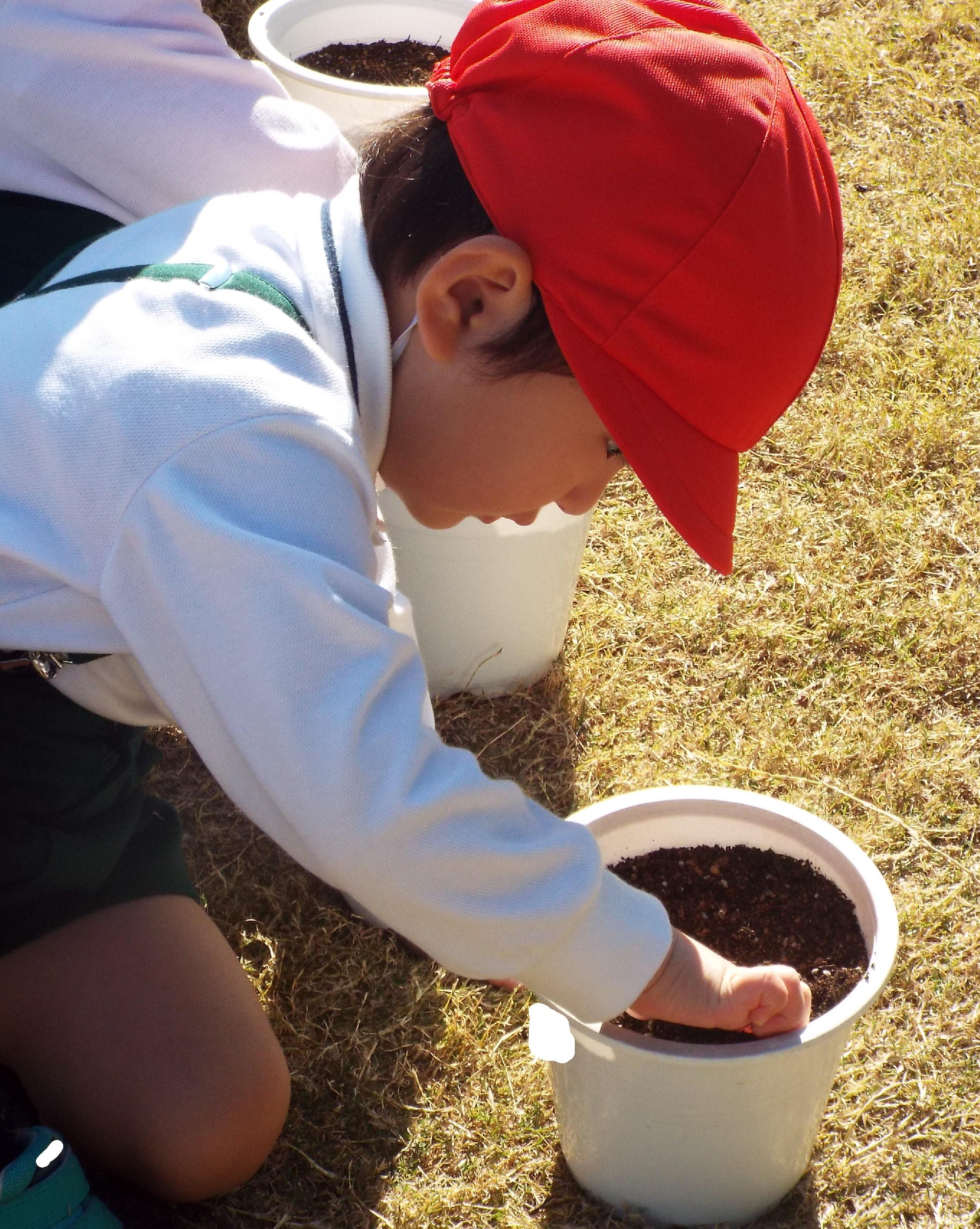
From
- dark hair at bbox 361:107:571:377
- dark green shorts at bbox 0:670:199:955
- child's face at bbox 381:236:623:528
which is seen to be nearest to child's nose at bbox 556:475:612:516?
child's face at bbox 381:236:623:528

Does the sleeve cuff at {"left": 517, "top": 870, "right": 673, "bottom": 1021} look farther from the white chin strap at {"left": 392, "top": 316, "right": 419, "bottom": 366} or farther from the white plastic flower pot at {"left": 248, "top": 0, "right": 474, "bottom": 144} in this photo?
the white plastic flower pot at {"left": 248, "top": 0, "right": 474, "bottom": 144}

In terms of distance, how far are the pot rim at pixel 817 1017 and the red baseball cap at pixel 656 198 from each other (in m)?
0.33

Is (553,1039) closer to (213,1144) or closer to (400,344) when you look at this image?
(213,1144)

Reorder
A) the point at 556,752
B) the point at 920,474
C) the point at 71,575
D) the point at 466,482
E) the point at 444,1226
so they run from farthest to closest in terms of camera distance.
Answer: the point at 920,474
the point at 556,752
the point at 444,1226
the point at 466,482
the point at 71,575

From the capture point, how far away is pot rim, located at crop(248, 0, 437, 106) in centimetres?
157

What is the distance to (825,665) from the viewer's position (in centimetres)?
173

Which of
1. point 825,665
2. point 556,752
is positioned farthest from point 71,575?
point 825,665

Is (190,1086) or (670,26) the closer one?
(670,26)

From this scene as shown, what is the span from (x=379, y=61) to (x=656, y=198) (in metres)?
1.40

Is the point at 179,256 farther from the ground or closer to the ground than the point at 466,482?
farther from the ground

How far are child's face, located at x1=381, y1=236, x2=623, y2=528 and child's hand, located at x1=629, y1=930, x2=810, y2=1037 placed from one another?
0.35 metres

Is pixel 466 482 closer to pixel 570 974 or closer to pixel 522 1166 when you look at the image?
pixel 570 974

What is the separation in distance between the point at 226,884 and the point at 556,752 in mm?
419

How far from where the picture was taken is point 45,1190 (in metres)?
0.96
